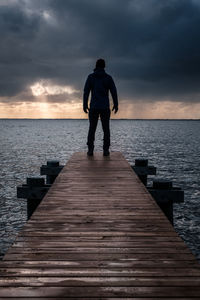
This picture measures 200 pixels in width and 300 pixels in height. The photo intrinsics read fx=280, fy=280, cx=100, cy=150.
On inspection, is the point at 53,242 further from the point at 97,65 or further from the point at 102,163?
the point at 97,65

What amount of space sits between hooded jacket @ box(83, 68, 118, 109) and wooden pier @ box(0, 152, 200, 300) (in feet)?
16.7

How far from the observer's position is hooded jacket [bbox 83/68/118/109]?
9.41 m

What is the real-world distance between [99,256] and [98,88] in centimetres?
730

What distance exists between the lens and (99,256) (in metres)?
2.88

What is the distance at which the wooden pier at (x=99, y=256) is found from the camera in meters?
2.30

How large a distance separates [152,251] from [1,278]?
1.53 metres

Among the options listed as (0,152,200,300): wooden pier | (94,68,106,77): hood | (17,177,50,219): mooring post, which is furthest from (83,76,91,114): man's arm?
(0,152,200,300): wooden pier

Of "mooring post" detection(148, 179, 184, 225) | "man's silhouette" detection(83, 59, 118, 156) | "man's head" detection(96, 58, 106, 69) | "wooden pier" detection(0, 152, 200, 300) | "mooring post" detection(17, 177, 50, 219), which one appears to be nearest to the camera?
"wooden pier" detection(0, 152, 200, 300)

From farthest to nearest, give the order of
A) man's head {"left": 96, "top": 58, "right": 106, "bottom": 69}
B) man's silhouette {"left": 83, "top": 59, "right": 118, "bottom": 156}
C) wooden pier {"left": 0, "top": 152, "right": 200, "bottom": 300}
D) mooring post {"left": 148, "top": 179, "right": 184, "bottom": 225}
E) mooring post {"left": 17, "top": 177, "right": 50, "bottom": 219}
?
man's silhouette {"left": 83, "top": 59, "right": 118, "bottom": 156}, man's head {"left": 96, "top": 58, "right": 106, "bottom": 69}, mooring post {"left": 17, "top": 177, "right": 50, "bottom": 219}, mooring post {"left": 148, "top": 179, "right": 184, "bottom": 225}, wooden pier {"left": 0, "top": 152, "right": 200, "bottom": 300}

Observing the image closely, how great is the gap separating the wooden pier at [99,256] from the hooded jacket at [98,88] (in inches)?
200

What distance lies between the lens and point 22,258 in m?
2.82

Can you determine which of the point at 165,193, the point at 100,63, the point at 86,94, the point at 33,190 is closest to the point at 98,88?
the point at 86,94

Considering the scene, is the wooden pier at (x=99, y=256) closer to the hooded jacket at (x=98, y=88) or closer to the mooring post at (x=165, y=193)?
the mooring post at (x=165, y=193)

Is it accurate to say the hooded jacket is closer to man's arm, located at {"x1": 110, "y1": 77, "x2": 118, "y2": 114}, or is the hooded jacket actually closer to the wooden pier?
man's arm, located at {"x1": 110, "y1": 77, "x2": 118, "y2": 114}
